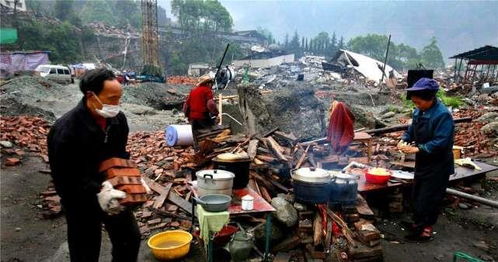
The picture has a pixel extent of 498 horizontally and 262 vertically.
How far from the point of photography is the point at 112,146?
10.8 ft

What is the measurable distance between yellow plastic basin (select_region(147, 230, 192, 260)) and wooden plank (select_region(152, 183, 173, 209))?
4.40 feet

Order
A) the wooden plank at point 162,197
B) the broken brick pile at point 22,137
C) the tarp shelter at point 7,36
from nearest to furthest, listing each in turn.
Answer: the wooden plank at point 162,197 < the broken brick pile at point 22,137 < the tarp shelter at point 7,36

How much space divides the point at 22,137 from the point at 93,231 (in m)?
7.93

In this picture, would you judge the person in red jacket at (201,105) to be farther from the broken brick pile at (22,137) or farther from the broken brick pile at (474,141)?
the broken brick pile at (474,141)

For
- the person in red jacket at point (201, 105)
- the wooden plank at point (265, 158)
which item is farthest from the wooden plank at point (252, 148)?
the person in red jacket at point (201, 105)

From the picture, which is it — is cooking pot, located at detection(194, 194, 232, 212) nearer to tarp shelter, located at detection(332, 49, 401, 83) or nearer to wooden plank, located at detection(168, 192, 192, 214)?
wooden plank, located at detection(168, 192, 192, 214)

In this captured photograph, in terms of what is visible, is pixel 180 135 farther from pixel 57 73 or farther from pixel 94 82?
pixel 57 73

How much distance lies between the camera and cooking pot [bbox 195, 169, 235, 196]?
14.9 ft

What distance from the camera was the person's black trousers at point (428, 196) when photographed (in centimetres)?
529

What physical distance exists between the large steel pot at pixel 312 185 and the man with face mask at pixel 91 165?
2459mm

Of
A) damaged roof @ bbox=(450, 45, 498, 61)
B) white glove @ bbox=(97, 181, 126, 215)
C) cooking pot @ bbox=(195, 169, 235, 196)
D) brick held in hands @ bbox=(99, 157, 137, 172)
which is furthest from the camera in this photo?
damaged roof @ bbox=(450, 45, 498, 61)

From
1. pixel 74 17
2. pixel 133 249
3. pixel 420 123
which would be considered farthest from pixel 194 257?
pixel 74 17

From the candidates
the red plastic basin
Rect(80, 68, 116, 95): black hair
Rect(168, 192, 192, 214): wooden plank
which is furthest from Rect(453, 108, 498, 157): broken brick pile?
Rect(80, 68, 116, 95): black hair

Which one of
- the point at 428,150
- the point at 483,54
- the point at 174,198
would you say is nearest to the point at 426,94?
the point at 428,150
